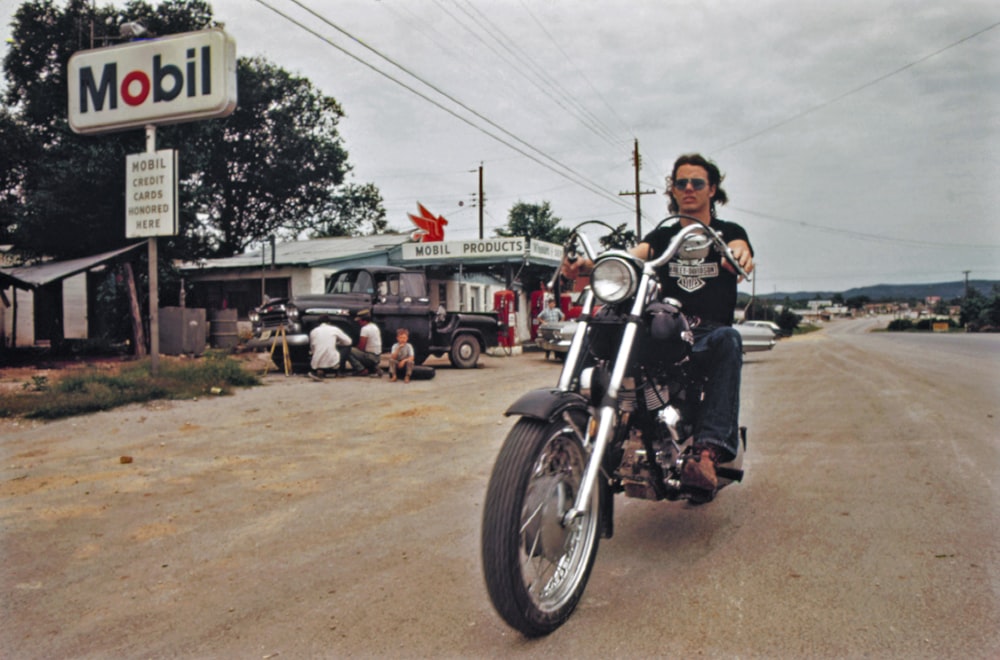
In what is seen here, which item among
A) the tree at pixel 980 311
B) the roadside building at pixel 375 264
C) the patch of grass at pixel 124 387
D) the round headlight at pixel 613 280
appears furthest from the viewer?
the tree at pixel 980 311

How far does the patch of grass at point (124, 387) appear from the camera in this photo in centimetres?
816

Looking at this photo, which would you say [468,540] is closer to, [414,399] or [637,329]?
[637,329]

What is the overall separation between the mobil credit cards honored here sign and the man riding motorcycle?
917cm

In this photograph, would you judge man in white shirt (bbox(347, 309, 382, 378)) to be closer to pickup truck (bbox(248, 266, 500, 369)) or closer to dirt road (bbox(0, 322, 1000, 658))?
pickup truck (bbox(248, 266, 500, 369))

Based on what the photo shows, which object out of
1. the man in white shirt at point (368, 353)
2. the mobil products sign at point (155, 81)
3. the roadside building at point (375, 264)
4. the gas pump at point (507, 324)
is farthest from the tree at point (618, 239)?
the roadside building at point (375, 264)

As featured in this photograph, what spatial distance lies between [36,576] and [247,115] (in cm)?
2978

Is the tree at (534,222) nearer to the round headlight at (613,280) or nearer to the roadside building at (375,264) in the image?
the roadside building at (375,264)

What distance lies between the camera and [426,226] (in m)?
27.7

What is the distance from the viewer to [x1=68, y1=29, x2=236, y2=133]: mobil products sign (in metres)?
10.0

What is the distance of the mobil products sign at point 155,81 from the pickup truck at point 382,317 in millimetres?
4257

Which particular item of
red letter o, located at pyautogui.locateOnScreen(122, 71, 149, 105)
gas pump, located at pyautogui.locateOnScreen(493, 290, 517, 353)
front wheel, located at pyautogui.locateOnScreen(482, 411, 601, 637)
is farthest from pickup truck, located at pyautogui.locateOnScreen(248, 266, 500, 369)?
front wheel, located at pyautogui.locateOnScreen(482, 411, 601, 637)

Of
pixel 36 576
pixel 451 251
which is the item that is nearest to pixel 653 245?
pixel 36 576

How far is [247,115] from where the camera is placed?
29.9 m

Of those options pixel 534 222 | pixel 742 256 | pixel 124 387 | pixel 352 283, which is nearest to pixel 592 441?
pixel 742 256
